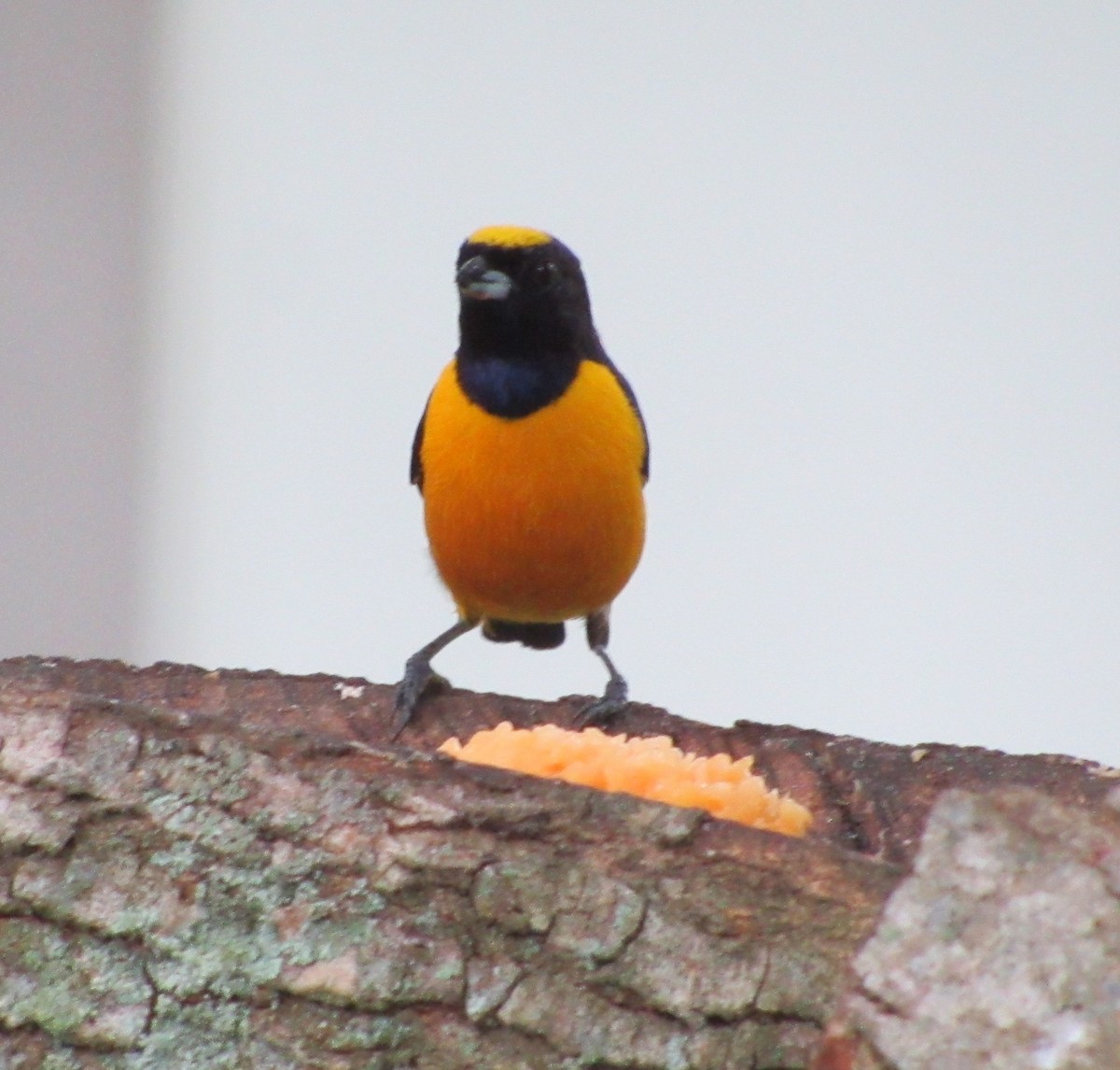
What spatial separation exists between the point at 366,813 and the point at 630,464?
3.73 feet

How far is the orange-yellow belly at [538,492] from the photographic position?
1.93 m

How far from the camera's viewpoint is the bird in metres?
1.93

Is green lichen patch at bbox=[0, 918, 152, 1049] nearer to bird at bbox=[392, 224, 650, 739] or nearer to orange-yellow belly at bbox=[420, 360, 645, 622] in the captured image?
bird at bbox=[392, 224, 650, 739]

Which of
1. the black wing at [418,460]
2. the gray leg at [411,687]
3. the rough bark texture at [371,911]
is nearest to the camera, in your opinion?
the rough bark texture at [371,911]

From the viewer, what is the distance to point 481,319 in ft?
6.36

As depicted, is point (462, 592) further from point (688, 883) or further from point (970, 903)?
point (970, 903)

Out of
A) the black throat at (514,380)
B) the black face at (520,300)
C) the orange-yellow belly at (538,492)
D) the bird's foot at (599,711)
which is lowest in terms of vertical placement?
the bird's foot at (599,711)

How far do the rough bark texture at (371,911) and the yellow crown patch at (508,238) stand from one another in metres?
1.06

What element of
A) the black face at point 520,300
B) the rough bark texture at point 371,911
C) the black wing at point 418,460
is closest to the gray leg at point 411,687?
the black wing at point 418,460

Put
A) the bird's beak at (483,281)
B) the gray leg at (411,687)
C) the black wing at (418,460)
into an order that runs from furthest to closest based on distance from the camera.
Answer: the black wing at (418,460) < the bird's beak at (483,281) < the gray leg at (411,687)

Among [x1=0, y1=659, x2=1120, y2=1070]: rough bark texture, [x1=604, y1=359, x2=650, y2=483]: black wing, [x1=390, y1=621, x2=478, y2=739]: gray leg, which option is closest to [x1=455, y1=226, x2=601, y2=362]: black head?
[x1=604, y1=359, x2=650, y2=483]: black wing

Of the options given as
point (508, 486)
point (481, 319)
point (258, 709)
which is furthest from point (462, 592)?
point (258, 709)

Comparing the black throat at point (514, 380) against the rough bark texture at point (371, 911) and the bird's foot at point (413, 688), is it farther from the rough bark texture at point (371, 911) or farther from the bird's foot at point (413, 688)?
the rough bark texture at point (371, 911)

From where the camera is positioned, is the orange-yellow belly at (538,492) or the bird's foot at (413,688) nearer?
the bird's foot at (413,688)
